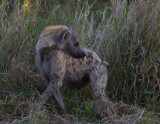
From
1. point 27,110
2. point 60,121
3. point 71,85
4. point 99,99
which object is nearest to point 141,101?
point 99,99

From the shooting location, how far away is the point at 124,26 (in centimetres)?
450

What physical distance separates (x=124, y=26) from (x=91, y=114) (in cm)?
158

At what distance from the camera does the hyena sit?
3629mm

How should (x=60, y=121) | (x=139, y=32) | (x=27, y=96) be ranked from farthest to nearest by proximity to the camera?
(x=139, y=32)
(x=27, y=96)
(x=60, y=121)

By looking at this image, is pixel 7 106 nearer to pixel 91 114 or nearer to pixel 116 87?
pixel 91 114

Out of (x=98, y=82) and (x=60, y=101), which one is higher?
(x=98, y=82)

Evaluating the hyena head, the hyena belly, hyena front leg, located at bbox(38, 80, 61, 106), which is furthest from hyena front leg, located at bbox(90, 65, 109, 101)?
hyena front leg, located at bbox(38, 80, 61, 106)

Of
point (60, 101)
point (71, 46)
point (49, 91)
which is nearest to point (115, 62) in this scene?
point (71, 46)

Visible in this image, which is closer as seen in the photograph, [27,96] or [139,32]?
[27,96]

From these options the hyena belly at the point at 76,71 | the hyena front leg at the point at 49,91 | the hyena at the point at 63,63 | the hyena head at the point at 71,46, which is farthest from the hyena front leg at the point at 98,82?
the hyena front leg at the point at 49,91

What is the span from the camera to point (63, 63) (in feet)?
12.4

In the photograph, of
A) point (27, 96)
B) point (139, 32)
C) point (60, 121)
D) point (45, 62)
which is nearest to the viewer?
point (60, 121)

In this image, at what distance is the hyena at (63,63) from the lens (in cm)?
363

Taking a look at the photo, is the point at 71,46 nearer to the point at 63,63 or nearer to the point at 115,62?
the point at 63,63
